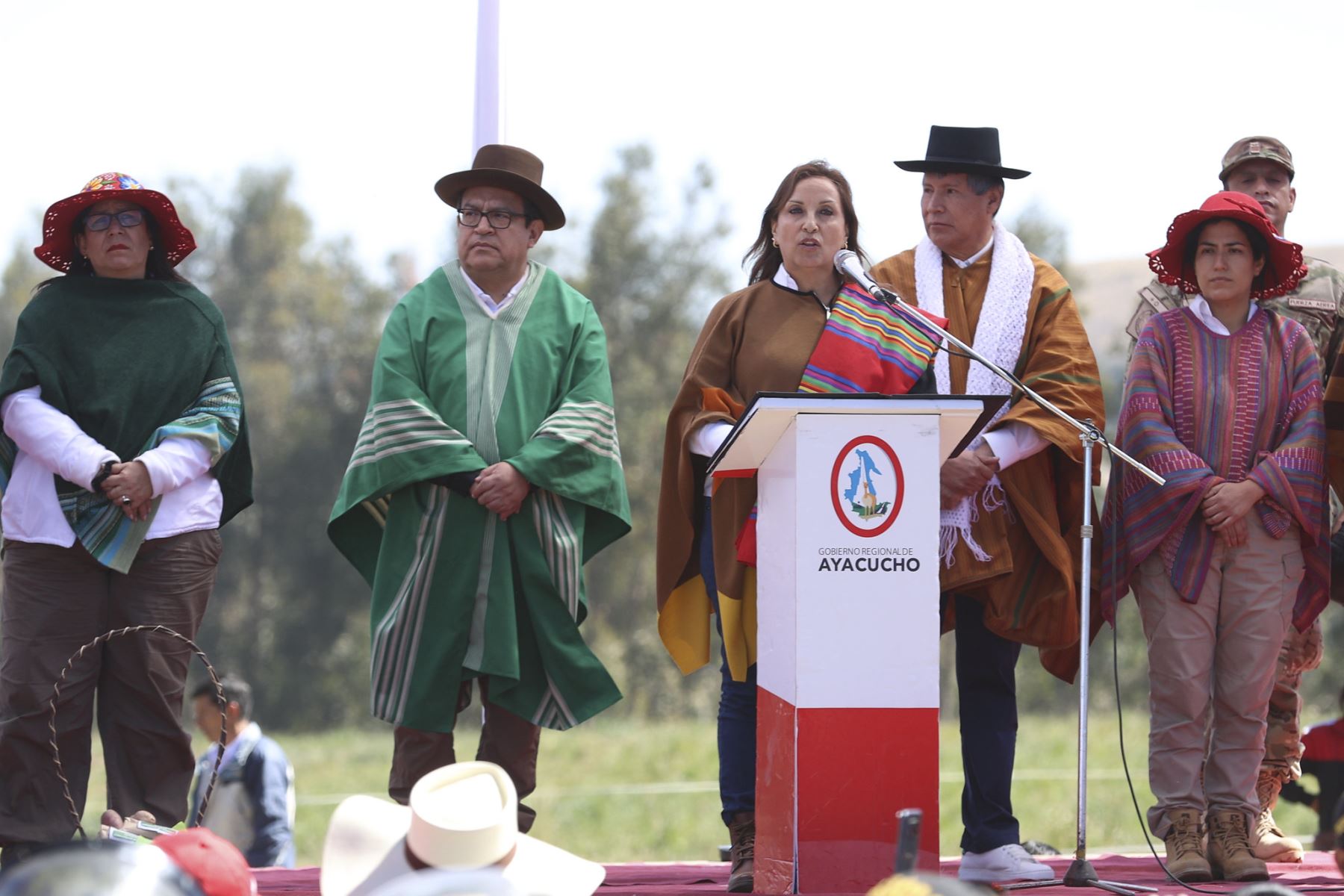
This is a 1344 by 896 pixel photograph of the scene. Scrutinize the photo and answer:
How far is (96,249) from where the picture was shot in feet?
17.8

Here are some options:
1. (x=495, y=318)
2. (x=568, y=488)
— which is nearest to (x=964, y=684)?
(x=568, y=488)

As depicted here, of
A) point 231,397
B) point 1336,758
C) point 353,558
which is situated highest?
point 231,397

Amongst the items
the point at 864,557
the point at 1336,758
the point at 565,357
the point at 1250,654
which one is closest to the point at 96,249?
the point at 565,357

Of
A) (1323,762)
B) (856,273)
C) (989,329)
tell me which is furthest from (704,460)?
(1323,762)

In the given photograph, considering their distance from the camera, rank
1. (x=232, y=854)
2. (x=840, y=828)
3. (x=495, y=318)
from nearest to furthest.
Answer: (x=232, y=854)
(x=840, y=828)
(x=495, y=318)

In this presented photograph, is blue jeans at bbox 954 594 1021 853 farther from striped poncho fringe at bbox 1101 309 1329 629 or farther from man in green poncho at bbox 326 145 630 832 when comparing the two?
man in green poncho at bbox 326 145 630 832

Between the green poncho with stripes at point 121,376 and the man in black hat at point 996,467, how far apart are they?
212 cm

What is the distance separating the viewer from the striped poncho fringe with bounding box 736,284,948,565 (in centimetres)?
482

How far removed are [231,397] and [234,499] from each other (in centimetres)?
34

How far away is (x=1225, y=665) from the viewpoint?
5.08 m

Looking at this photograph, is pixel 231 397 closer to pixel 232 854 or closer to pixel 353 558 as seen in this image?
pixel 353 558

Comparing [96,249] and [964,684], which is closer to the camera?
[964,684]

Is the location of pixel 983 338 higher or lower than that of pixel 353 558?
higher

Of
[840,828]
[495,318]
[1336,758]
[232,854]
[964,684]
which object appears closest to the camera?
[232,854]
